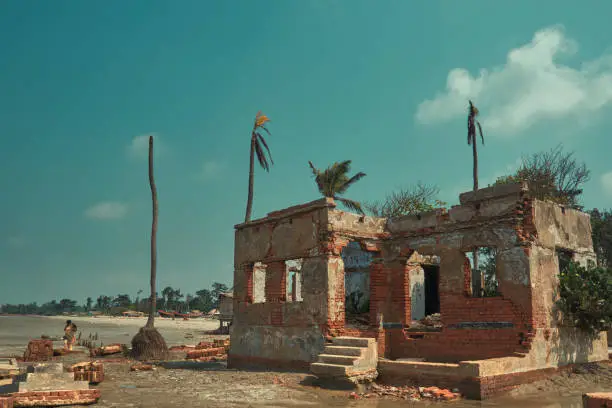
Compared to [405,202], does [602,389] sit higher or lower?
lower

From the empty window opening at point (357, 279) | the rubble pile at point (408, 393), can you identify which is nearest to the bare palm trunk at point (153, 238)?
the empty window opening at point (357, 279)

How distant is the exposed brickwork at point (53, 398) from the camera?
8333 mm

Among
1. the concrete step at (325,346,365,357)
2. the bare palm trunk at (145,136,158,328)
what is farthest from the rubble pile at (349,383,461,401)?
the bare palm trunk at (145,136,158,328)

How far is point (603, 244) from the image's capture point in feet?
96.4

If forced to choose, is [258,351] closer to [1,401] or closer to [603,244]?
[1,401]

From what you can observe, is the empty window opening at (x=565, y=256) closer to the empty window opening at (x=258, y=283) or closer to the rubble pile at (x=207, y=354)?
the rubble pile at (x=207, y=354)

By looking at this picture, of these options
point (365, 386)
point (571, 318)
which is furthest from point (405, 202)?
point (365, 386)

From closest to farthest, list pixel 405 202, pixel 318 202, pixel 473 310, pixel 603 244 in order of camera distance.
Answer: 1. pixel 473 310
2. pixel 318 202
3. pixel 603 244
4. pixel 405 202

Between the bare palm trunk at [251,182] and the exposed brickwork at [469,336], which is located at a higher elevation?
the bare palm trunk at [251,182]

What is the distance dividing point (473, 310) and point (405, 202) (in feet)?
67.2

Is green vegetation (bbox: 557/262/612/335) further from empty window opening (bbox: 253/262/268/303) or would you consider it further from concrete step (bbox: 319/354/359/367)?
empty window opening (bbox: 253/262/268/303)

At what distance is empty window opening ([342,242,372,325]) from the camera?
20.3 meters

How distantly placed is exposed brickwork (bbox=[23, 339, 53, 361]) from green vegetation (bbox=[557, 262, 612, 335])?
53.2 feet

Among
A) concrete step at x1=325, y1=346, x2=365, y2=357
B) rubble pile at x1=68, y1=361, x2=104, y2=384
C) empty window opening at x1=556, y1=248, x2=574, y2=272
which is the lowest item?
rubble pile at x1=68, y1=361, x2=104, y2=384
